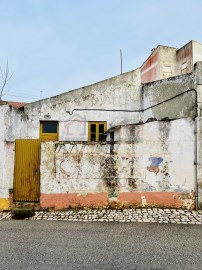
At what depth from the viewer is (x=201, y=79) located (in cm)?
952

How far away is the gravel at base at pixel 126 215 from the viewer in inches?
308

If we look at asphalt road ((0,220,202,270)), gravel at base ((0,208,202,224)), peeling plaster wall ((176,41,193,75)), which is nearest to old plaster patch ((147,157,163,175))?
gravel at base ((0,208,202,224))

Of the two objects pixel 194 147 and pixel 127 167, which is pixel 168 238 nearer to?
pixel 127 167

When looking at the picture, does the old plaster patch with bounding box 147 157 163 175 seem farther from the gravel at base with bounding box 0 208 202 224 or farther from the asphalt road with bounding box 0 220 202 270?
the asphalt road with bounding box 0 220 202 270

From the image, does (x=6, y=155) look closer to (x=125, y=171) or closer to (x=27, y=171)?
(x=27, y=171)

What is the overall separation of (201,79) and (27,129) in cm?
776

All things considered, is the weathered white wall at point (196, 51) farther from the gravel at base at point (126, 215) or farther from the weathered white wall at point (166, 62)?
the gravel at base at point (126, 215)

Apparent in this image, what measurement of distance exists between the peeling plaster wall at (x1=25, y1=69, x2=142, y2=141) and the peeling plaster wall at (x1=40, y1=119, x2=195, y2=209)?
382 cm

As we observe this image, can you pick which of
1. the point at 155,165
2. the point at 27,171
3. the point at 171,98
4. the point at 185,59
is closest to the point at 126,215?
the point at 155,165

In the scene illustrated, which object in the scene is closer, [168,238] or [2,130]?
[168,238]

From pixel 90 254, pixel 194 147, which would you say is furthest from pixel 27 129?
pixel 90 254

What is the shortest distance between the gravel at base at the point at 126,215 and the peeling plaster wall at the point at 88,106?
4.90m

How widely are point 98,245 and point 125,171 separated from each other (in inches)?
148

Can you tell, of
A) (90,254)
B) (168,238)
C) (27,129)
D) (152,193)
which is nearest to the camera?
(90,254)
